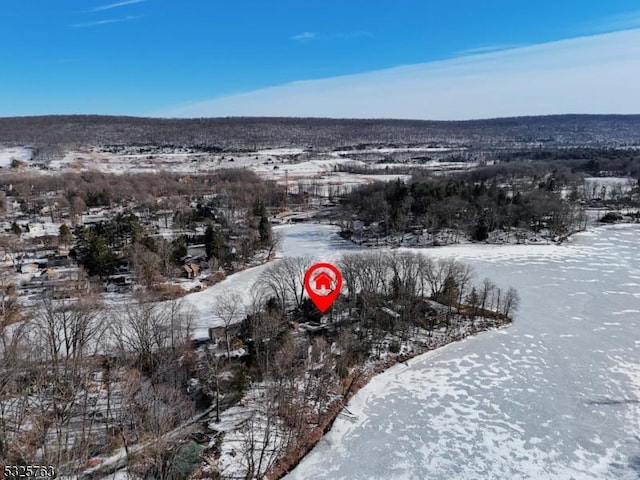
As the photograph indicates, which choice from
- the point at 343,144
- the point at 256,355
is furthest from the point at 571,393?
the point at 343,144

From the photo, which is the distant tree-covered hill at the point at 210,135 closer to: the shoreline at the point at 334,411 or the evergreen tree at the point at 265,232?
the evergreen tree at the point at 265,232

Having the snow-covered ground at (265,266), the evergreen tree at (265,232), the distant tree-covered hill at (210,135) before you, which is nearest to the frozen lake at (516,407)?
the snow-covered ground at (265,266)

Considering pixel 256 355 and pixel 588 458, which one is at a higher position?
pixel 256 355

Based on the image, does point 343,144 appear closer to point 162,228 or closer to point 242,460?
point 162,228

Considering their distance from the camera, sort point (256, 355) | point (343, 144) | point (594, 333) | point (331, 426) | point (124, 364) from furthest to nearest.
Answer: point (343, 144), point (594, 333), point (256, 355), point (124, 364), point (331, 426)

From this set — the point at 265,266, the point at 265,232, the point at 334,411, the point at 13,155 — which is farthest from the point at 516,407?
the point at 13,155

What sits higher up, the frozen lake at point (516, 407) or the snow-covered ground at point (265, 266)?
the snow-covered ground at point (265, 266)
